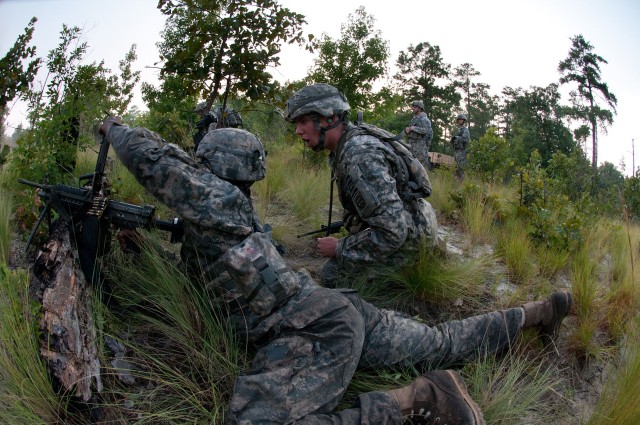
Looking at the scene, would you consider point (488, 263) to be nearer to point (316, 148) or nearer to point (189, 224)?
point (316, 148)

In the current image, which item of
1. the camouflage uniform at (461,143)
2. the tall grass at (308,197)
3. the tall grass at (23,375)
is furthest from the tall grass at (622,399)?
the camouflage uniform at (461,143)

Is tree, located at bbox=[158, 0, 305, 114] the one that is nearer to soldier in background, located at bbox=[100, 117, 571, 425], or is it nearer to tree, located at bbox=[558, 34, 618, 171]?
soldier in background, located at bbox=[100, 117, 571, 425]

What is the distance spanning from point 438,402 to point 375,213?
4.91 feet

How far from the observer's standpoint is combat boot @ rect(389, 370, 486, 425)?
2.37 metres

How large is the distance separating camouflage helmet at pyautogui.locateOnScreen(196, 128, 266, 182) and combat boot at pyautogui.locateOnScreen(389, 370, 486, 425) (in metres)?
1.44

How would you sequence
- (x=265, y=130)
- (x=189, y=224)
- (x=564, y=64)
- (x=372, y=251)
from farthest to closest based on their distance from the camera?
(x=564, y=64) → (x=265, y=130) → (x=372, y=251) → (x=189, y=224)

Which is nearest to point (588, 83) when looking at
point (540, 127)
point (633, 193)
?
point (540, 127)

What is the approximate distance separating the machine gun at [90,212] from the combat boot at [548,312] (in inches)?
94.9

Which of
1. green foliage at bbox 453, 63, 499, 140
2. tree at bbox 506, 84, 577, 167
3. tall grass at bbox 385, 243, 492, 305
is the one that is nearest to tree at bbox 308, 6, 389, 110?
tall grass at bbox 385, 243, 492, 305

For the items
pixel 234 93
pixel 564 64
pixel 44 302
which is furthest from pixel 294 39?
pixel 564 64

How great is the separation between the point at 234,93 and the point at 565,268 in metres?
3.48

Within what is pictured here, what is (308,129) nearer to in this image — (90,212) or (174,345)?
(90,212)

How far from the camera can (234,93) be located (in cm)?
483

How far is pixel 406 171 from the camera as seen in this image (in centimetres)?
395
